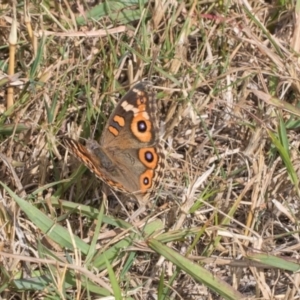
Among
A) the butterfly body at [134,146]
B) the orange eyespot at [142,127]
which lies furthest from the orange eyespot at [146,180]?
the orange eyespot at [142,127]

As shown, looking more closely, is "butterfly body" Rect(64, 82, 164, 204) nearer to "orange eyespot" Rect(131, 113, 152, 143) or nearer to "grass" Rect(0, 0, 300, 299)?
"orange eyespot" Rect(131, 113, 152, 143)

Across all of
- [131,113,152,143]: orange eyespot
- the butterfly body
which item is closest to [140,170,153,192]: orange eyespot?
the butterfly body

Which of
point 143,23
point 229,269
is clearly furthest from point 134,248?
point 143,23

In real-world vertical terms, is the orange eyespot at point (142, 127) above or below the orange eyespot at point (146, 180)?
above

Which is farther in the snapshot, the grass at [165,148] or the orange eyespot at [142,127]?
the orange eyespot at [142,127]

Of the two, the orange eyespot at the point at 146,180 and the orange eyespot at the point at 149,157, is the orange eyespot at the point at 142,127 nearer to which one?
the orange eyespot at the point at 149,157

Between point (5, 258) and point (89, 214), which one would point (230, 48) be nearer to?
point (89, 214)
